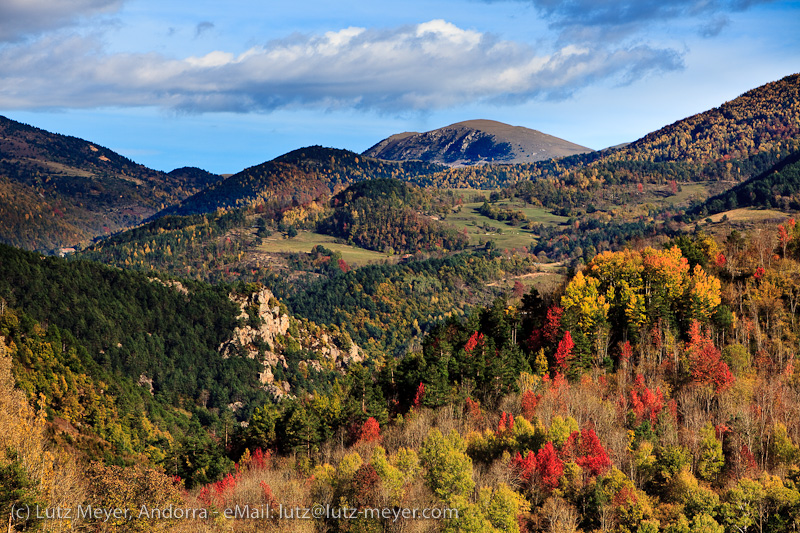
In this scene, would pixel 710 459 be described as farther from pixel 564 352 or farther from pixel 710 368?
pixel 564 352

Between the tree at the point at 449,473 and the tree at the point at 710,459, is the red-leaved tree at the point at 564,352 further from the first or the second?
the tree at the point at 449,473

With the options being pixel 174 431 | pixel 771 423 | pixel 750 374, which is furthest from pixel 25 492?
pixel 174 431

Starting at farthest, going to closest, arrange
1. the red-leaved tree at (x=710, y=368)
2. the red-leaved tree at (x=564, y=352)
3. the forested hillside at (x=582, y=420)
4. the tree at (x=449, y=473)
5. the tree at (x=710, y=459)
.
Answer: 1. the red-leaved tree at (x=564, y=352)
2. the red-leaved tree at (x=710, y=368)
3. the tree at (x=710, y=459)
4. the tree at (x=449, y=473)
5. the forested hillside at (x=582, y=420)

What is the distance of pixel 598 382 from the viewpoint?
357 feet

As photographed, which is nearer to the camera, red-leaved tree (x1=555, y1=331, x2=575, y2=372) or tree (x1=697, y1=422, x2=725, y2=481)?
tree (x1=697, y1=422, x2=725, y2=481)

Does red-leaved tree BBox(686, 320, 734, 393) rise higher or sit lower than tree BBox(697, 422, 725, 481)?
higher

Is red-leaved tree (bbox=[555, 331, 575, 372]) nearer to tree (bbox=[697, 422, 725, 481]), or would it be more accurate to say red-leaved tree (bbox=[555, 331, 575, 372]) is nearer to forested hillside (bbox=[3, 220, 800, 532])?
forested hillside (bbox=[3, 220, 800, 532])

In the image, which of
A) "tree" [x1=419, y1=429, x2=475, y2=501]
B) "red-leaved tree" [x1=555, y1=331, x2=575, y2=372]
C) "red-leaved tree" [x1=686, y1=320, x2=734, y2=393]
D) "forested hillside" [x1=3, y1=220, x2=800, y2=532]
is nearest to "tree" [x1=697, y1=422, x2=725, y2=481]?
"forested hillside" [x1=3, y1=220, x2=800, y2=532]

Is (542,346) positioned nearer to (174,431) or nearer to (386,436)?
(386,436)

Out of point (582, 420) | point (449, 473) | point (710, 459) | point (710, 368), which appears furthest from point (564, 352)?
point (449, 473)

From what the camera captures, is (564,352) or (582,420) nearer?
(582,420)

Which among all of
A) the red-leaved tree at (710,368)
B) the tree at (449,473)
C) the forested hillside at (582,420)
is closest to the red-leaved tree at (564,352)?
the forested hillside at (582,420)

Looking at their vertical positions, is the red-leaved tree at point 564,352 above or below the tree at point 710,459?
above

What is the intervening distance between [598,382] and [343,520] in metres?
56.8
